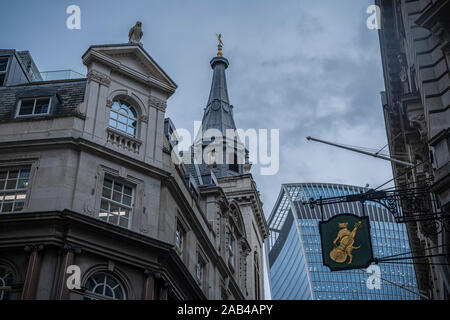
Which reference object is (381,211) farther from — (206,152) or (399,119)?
(399,119)

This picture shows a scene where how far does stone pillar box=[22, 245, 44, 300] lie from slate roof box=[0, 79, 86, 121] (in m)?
6.64

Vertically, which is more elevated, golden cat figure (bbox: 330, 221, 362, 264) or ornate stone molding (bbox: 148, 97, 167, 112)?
ornate stone molding (bbox: 148, 97, 167, 112)

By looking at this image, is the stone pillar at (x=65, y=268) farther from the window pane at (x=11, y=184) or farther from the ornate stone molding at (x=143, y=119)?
the ornate stone molding at (x=143, y=119)

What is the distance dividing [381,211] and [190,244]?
143 m

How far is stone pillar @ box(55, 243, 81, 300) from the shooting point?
21.9 metres

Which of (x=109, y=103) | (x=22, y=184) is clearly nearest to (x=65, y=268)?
(x=22, y=184)

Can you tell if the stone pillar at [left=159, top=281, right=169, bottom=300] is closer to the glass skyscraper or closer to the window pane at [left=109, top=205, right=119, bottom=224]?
the window pane at [left=109, top=205, right=119, bottom=224]

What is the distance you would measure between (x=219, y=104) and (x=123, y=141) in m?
45.2

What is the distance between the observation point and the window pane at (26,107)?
2848 centimetres

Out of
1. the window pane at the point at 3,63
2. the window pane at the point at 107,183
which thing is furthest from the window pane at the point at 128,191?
the window pane at the point at 3,63

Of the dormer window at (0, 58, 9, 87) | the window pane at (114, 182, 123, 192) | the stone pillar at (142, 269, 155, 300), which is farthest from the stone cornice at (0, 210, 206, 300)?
the dormer window at (0, 58, 9, 87)

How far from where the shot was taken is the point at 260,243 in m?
61.3

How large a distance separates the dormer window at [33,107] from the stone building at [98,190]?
5cm
